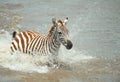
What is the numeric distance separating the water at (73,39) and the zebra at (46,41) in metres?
0.22

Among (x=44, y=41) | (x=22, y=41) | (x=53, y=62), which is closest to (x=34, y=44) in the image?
(x=44, y=41)

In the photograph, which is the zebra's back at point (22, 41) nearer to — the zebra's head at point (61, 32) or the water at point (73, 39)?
the water at point (73, 39)

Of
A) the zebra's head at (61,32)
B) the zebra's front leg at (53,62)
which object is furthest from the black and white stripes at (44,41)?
the zebra's front leg at (53,62)

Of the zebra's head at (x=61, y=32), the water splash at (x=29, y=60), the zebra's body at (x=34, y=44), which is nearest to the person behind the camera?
the zebra's head at (x=61, y=32)

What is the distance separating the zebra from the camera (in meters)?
10.4

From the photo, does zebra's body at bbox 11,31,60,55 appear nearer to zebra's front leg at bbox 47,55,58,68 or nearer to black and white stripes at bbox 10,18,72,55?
black and white stripes at bbox 10,18,72,55

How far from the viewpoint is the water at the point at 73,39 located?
10.9 metres

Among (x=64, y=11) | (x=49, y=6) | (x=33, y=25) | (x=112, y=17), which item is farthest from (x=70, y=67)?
(x=49, y=6)

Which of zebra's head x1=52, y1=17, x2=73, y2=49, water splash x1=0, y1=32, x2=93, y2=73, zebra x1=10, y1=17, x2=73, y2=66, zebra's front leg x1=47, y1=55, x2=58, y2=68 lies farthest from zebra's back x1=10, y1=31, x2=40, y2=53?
zebra's head x1=52, y1=17, x2=73, y2=49

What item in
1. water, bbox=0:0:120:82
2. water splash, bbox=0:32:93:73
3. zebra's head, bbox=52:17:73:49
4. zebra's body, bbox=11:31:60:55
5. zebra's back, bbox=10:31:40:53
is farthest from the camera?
zebra's back, bbox=10:31:40:53

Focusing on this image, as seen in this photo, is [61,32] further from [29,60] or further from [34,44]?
[29,60]

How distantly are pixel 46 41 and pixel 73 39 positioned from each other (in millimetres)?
4036

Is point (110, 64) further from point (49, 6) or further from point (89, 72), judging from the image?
point (49, 6)

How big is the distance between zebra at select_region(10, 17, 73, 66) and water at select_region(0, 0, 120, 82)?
0.22m
